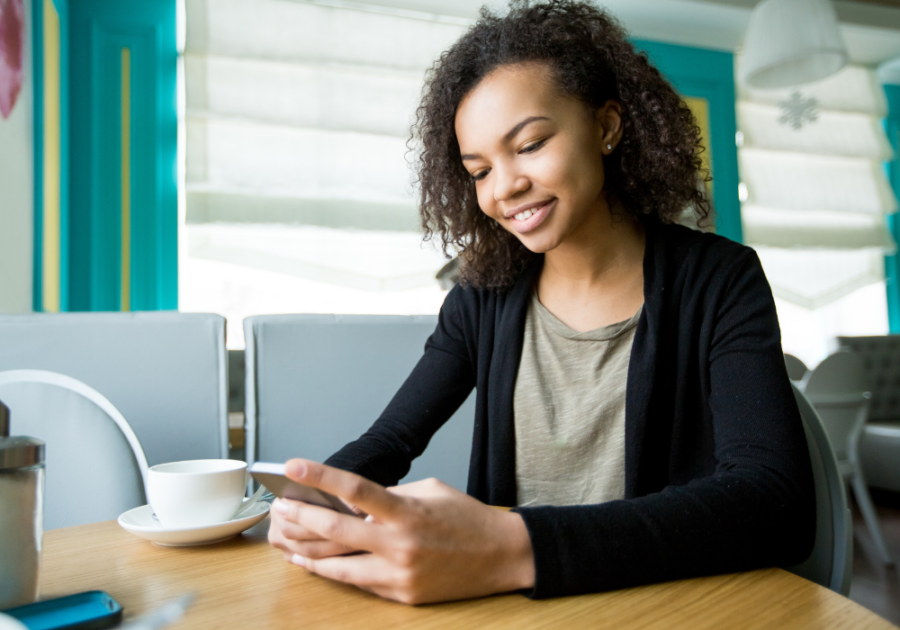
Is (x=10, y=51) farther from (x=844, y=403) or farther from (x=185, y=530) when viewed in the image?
(x=844, y=403)

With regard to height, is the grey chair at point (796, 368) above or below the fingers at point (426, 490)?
below

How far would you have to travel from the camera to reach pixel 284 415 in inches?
60.9

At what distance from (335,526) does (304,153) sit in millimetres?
3302

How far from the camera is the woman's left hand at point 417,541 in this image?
469 millimetres

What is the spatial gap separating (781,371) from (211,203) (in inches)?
124

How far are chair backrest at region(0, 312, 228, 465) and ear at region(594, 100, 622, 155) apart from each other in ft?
3.04

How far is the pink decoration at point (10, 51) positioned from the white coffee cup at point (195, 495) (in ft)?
5.72

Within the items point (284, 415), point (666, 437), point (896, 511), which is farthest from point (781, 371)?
point (896, 511)

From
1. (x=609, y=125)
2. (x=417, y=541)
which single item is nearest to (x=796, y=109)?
(x=609, y=125)

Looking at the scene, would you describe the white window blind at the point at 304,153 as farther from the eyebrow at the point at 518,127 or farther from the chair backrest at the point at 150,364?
the eyebrow at the point at 518,127

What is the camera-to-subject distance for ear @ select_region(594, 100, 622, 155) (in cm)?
103

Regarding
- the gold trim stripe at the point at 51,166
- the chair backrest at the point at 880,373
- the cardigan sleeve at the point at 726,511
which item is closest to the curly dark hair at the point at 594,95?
the cardigan sleeve at the point at 726,511

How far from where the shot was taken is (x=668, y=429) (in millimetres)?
902

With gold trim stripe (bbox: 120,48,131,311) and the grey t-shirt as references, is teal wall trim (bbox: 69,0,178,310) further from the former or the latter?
the grey t-shirt
